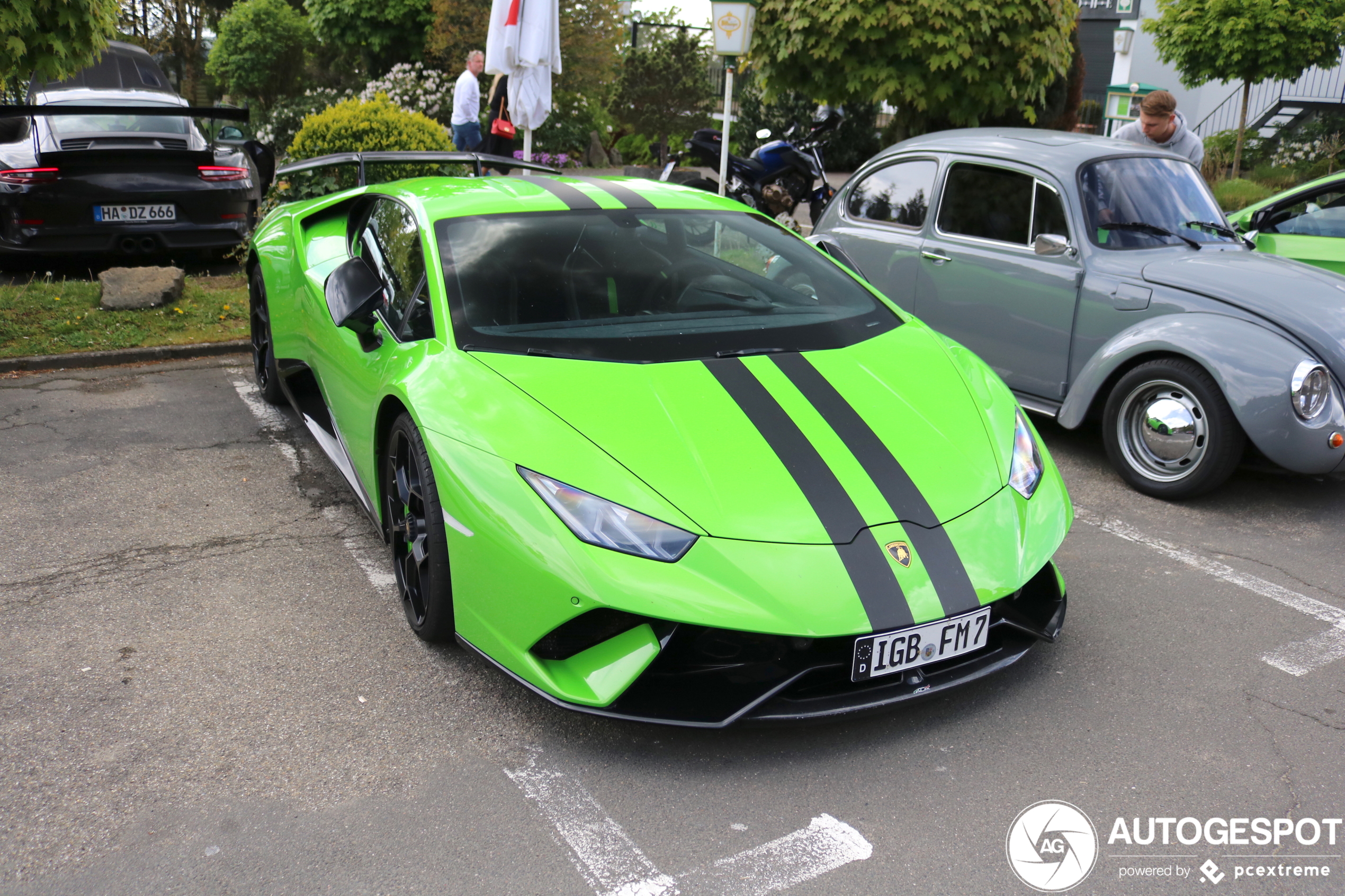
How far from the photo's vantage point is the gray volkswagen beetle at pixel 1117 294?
4328 mm

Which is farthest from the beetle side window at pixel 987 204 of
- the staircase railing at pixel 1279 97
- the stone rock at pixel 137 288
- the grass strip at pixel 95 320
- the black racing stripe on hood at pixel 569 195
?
the staircase railing at pixel 1279 97

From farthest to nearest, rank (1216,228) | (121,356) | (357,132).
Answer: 1. (357,132)
2. (121,356)
3. (1216,228)

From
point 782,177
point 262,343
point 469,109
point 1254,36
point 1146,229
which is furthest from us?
point 1254,36

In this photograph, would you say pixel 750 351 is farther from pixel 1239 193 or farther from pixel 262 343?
pixel 1239 193

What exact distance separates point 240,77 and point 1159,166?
2155 cm

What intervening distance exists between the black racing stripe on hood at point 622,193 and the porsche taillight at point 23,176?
5.12 meters

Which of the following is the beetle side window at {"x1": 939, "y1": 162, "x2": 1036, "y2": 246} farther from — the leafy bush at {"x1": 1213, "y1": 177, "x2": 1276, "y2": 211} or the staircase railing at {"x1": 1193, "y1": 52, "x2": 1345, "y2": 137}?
the staircase railing at {"x1": 1193, "y1": 52, "x2": 1345, "y2": 137}

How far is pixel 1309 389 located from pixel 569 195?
3055 millimetres

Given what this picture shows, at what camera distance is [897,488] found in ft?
9.16

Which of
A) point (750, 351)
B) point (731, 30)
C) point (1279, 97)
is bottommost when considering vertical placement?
point (750, 351)

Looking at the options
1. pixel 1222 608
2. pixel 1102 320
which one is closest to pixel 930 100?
pixel 1102 320

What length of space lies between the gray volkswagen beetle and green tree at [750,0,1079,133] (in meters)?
2.88

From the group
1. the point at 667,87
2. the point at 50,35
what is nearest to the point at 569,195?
the point at 50,35

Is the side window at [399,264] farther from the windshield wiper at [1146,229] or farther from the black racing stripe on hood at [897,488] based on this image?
the windshield wiper at [1146,229]
